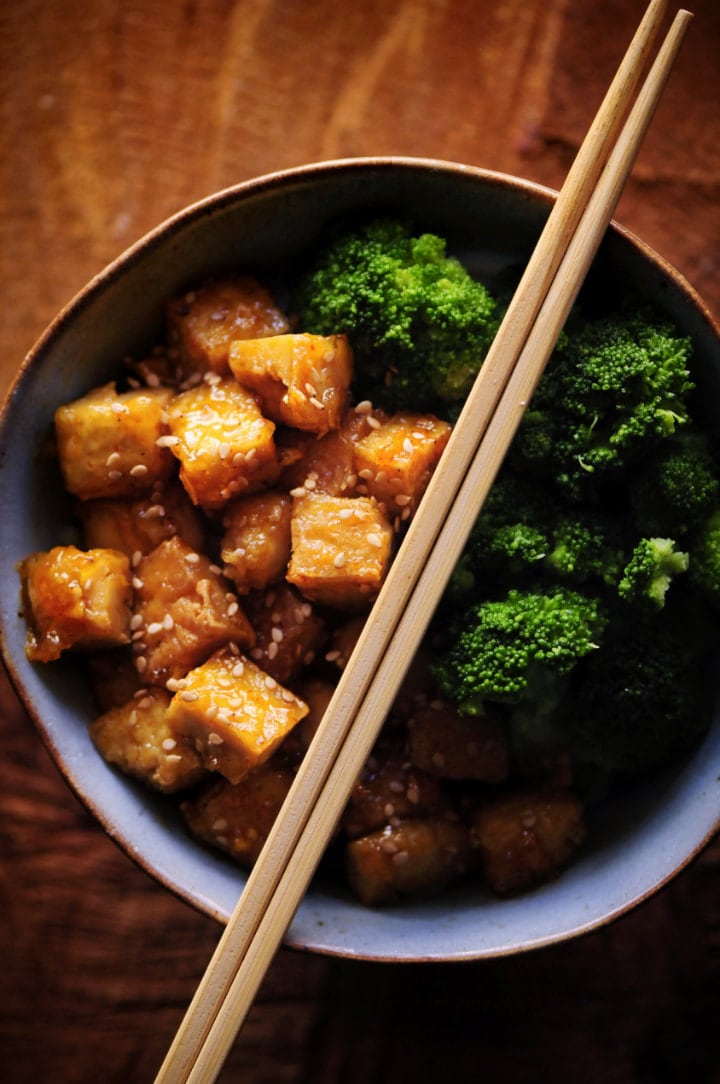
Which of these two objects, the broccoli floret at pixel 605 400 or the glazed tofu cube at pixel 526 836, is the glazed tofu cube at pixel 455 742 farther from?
the broccoli floret at pixel 605 400

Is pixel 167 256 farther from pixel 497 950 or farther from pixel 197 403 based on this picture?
pixel 497 950

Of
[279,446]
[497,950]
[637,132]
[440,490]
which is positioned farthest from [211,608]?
[637,132]

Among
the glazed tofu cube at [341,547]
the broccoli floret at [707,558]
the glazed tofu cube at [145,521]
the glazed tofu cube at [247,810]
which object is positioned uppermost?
the broccoli floret at [707,558]

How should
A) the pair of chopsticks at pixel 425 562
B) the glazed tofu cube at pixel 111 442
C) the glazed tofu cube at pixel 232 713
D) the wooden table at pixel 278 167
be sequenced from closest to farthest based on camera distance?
the pair of chopsticks at pixel 425 562 → the glazed tofu cube at pixel 232 713 → the glazed tofu cube at pixel 111 442 → the wooden table at pixel 278 167

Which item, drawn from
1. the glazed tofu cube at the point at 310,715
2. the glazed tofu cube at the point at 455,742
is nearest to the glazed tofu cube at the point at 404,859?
the glazed tofu cube at the point at 455,742

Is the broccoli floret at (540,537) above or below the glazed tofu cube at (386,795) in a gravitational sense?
above

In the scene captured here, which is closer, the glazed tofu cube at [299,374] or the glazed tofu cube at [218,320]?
the glazed tofu cube at [299,374]

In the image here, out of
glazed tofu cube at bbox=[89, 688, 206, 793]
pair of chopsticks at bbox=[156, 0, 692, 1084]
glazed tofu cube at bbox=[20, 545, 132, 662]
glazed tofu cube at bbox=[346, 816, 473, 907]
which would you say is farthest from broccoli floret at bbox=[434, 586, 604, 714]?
glazed tofu cube at bbox=[20, 545, 132, 662]

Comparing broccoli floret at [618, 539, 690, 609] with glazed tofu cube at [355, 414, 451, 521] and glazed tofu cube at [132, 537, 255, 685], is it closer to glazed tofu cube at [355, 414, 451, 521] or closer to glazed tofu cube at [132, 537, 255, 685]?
glazed tofu cube at [355, 414, 451, 521]

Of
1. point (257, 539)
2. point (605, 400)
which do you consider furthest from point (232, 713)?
point (605, 400)
